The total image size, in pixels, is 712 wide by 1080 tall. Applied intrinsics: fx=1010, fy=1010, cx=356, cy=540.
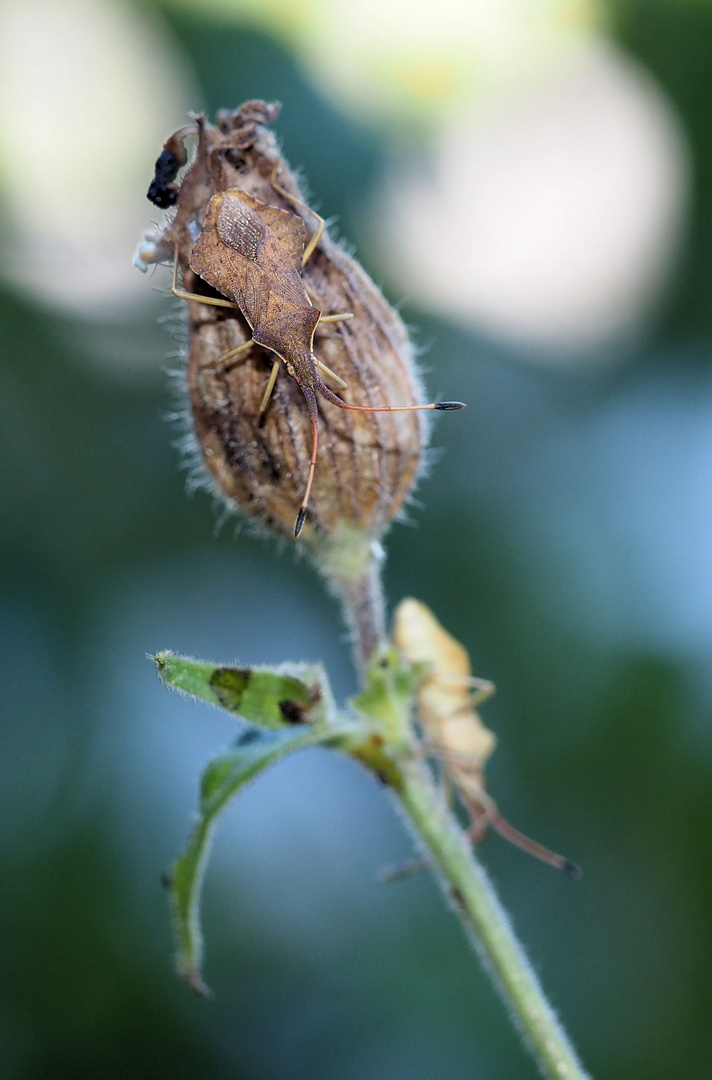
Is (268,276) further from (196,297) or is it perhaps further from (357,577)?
(357,577)

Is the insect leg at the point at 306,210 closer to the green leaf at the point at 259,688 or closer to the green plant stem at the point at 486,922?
the green leaf at the point at 259,688

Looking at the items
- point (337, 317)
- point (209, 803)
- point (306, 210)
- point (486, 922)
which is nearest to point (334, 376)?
point (337, 317)

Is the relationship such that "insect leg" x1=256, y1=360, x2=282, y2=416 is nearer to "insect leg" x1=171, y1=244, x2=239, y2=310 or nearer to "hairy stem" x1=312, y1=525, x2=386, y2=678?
"insect leg" x1=171, y1=244, x2=239, y2=310

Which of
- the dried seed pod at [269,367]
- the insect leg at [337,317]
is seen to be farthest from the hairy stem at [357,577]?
the insect leg at [337,317]

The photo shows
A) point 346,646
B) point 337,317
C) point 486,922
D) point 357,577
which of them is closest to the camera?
point 486,922

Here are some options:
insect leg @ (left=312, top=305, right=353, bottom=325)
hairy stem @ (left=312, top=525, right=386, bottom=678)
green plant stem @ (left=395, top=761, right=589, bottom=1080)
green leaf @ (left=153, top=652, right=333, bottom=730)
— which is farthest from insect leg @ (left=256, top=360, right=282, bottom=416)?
green plant stem @ (left=395, top=761, right=589, bottom=1080)

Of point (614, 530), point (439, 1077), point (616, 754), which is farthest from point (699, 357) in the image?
point (439, 1077)

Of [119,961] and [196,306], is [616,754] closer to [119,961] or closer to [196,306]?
[119,961]
